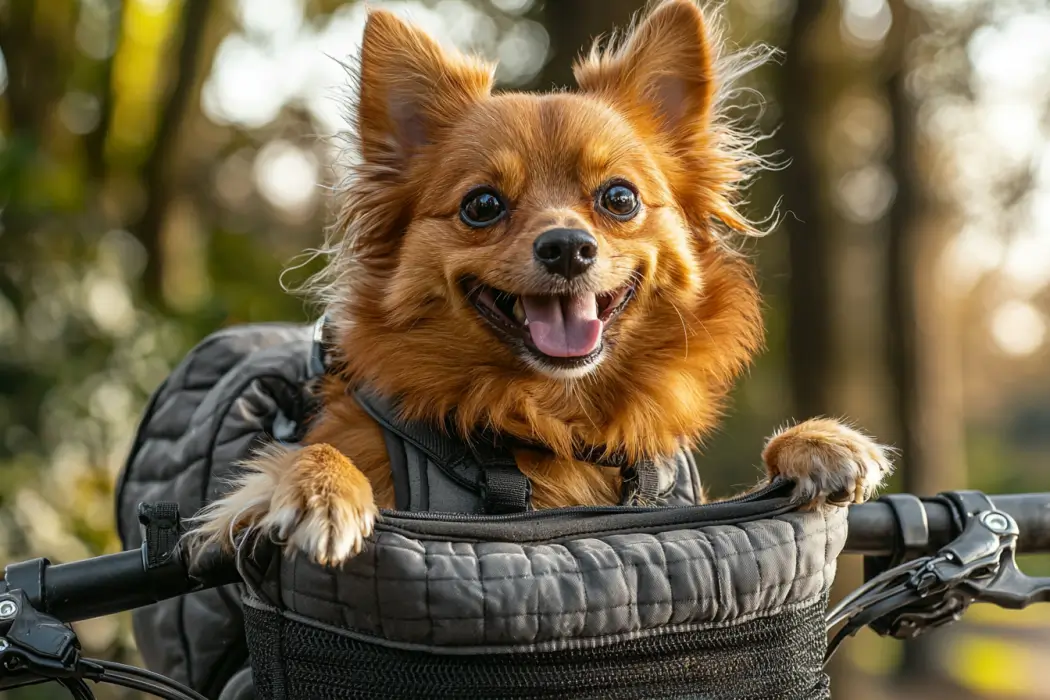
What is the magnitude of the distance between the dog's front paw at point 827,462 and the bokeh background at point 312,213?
107 inches

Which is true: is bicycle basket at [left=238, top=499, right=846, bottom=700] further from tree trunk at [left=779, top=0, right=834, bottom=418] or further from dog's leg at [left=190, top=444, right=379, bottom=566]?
tree trunk at [left=779, top=0, right=834, bottom=418]

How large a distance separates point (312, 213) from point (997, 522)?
10.3 meters

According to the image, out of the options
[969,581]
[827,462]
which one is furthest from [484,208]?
[969,581]

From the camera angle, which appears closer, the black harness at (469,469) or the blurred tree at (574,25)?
the black harness at (469,469)

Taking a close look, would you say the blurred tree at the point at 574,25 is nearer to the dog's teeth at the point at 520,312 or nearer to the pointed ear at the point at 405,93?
the pointed ear at the point at 405,93

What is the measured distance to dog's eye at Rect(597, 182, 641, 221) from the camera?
100 inches

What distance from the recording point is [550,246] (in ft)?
7.33

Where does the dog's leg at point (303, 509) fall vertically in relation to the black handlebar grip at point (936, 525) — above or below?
above

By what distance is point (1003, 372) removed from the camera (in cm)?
2859

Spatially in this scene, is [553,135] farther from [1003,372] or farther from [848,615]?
[1003,372]

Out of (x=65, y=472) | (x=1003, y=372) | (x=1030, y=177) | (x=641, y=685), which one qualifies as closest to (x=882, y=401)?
(x=1030, y=177)

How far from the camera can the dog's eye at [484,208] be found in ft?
8.21

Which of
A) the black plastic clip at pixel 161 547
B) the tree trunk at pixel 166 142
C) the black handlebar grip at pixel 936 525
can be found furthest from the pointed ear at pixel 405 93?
the tree trunk at pixel 166 142

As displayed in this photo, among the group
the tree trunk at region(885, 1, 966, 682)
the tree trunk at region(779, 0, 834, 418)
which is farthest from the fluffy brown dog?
the tree trunk at region(885, 1, 966, 682)
